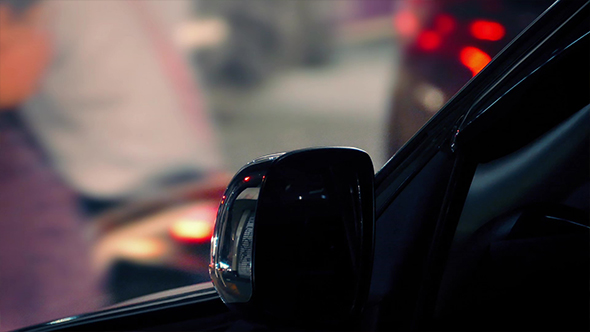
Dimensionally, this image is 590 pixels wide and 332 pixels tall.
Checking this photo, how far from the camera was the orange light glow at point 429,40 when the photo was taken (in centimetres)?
188

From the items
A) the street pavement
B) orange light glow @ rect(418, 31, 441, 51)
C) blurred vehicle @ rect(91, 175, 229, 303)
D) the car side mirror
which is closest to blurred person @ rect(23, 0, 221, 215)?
the street pavement

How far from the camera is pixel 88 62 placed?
14.0 feet

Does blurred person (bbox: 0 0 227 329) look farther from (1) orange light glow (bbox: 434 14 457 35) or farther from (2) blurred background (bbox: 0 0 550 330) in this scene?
(1) orange light glow (bbox: 434 14 457 35)

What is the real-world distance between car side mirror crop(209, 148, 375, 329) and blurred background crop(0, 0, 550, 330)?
6.10 feet

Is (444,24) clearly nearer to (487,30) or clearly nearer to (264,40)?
(487,30)

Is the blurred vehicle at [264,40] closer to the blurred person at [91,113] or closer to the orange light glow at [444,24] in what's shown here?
the blurred person at [91,113]

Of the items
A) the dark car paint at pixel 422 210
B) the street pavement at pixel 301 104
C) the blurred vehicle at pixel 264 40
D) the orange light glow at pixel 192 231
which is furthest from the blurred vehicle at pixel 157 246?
the blurred vehicle at pixel 264 40

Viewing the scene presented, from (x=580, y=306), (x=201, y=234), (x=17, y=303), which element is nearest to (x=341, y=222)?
(x=580, y=306)

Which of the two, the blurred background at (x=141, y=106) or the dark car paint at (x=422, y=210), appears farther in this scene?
the blurred background at (x=141, y=106)

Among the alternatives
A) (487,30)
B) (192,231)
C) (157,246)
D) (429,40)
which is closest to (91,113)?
(157,246)

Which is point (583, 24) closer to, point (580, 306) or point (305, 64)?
point (580, 306)

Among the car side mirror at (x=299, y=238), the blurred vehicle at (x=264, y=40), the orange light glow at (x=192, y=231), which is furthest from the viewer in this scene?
the blurred vehicle at (x=264, y=40)

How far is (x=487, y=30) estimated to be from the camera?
1399 mm

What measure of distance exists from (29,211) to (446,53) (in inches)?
122
